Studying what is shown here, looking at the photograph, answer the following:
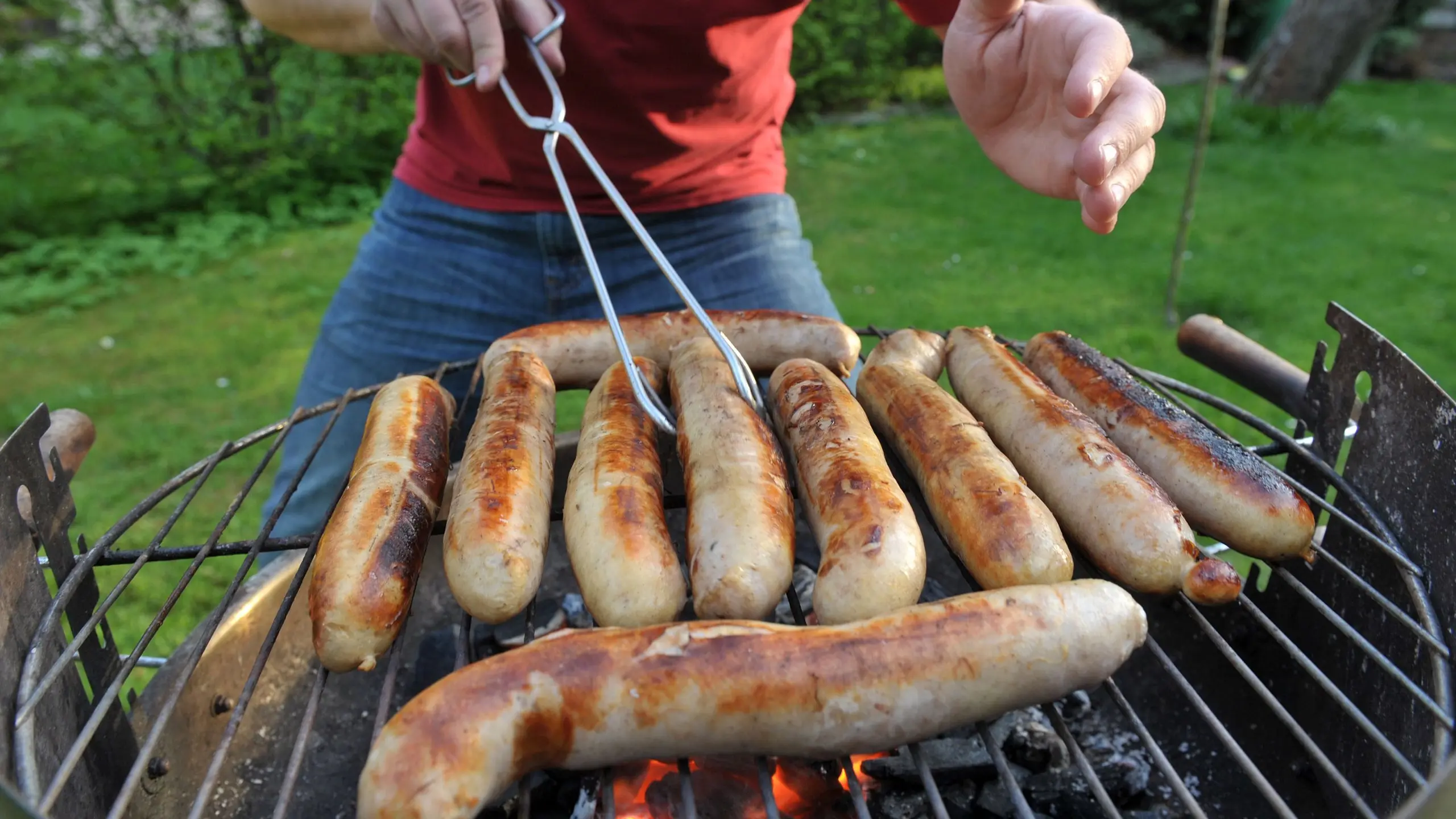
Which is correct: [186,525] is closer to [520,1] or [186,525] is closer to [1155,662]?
[520,1]

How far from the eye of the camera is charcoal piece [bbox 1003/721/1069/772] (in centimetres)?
221

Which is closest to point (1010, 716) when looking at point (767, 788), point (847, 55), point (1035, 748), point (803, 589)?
point (1035, 748)

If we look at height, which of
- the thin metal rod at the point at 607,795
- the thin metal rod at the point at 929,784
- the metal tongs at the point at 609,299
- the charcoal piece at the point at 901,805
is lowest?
the charcoal piece at the point at 901,805

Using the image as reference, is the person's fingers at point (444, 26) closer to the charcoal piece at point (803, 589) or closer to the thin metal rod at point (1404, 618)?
→ the charcoal piece at point (803, 589)

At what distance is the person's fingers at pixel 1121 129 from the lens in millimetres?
1906

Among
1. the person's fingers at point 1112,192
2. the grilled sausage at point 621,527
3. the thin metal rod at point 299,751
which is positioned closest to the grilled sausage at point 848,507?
the grilled sausage at point 621,527

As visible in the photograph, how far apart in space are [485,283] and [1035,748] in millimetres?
2153

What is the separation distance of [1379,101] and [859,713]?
43.9 ft

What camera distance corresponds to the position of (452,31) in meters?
2.32

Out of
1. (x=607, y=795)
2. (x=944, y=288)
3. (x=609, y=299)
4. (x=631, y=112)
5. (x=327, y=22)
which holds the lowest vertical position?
(x=944, y=288)

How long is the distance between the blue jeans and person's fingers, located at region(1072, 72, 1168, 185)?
1.34m

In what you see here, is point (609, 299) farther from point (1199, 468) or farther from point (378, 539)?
point (1199, 468)

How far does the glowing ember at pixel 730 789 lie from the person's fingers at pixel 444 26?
5.69 feet

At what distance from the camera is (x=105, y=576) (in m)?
4.39
